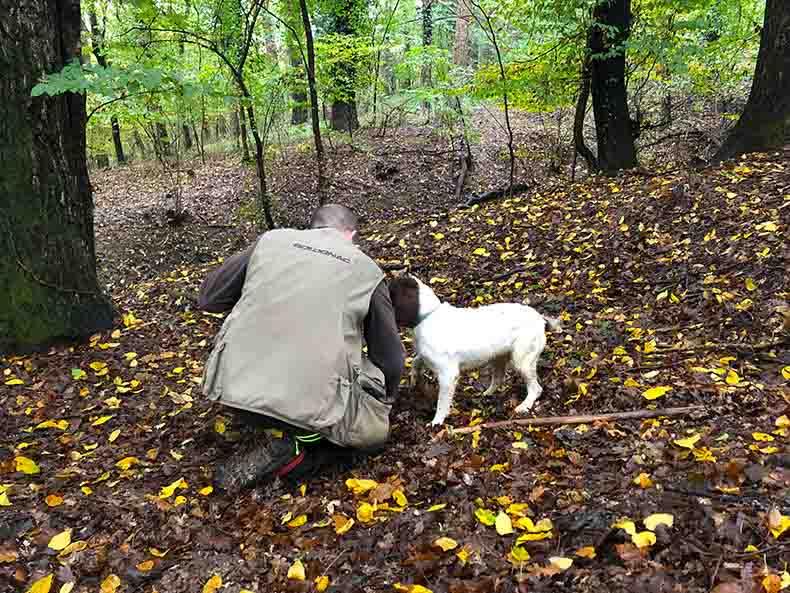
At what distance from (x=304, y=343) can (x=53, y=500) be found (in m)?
1.73

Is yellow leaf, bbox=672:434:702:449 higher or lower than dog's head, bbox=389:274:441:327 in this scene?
lower

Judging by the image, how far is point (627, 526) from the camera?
254 cm

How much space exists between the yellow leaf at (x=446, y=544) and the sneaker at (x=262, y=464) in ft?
3.73

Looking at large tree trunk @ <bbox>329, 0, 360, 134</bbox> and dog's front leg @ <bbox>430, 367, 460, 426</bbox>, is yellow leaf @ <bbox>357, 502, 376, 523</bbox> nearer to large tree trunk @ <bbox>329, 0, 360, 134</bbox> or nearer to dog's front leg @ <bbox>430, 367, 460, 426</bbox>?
dog's front leg @ <bbox>430, 367, 460, 426</bbox>

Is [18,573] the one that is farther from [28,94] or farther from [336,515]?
[28,94]

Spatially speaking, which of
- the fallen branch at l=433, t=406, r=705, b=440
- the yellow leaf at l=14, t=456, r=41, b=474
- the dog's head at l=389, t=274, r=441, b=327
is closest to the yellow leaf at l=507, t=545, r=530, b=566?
the fallen branch at l=433, t=406, r=705, b=440

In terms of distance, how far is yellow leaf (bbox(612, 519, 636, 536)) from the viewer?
8.25 feet

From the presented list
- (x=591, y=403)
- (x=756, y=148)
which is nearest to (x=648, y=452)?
(x=591, y=403)

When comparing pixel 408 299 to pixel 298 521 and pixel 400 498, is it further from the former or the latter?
pixel 298 521

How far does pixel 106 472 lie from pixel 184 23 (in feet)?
23.1

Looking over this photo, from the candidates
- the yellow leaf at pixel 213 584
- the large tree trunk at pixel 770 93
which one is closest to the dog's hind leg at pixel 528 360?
the yellow leaf at pixel 213 584

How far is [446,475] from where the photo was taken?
3416mm

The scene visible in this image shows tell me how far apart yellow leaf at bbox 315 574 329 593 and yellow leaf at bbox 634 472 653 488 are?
1.62 meters

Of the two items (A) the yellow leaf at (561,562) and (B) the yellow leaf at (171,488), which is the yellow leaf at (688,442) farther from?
(B) the yellow leaf at (171,488)
